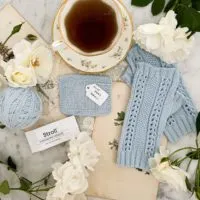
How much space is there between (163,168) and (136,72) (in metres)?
0.21

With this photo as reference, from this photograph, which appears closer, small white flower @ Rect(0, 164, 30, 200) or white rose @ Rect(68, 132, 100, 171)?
white rose @ Rect(68, 132, 100, 171)

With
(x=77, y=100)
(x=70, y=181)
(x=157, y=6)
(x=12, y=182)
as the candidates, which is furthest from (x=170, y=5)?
(x=12, y=182)

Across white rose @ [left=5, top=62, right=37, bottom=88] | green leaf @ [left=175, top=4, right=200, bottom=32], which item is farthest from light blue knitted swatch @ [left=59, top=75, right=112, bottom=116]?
green leaf @ [left=175, top=4, right=200, bottom=32]

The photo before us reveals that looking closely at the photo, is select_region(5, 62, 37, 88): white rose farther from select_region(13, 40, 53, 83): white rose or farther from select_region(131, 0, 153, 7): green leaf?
select_region(131, 0, 153, 7): green leaf

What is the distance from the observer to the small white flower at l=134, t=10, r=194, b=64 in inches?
32.4

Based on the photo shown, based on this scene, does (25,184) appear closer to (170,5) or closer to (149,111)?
(149,111)

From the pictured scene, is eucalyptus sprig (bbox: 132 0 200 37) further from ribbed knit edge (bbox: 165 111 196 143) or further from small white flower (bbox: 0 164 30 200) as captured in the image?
small white flower (bbox: 0 164 30 200)

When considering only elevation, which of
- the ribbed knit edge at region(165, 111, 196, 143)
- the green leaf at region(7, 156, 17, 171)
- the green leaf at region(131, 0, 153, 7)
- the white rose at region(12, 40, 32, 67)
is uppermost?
the white rose at region(12, 40, 32, 67)

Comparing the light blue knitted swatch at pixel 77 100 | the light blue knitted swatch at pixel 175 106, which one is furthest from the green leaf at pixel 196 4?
the light blue knitted swatch at pixel 77 100

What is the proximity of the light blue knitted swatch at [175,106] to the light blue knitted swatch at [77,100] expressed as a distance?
8cm

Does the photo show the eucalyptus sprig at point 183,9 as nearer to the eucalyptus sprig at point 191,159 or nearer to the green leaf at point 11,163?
the eucalyptus sprig at point 191,159

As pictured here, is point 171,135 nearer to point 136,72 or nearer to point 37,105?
point 136,72

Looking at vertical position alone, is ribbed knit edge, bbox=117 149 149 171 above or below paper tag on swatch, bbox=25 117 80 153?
below

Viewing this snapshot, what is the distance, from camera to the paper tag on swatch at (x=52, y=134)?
0.92m
